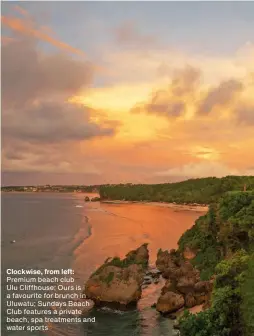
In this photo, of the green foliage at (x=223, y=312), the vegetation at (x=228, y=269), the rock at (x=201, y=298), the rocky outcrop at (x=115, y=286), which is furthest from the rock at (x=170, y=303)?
the green foliage at (x=223, y=312)

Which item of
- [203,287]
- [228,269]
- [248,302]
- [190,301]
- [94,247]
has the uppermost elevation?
[228,269]

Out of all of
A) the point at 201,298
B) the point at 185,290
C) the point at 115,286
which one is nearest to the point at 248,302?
the point at 201,298

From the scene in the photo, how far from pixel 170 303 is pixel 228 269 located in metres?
8.25

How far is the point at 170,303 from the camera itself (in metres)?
37.8

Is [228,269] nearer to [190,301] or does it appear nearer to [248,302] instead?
[248,302]

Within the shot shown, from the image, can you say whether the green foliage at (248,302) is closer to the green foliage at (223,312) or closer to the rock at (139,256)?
the green foliage at (223,312)

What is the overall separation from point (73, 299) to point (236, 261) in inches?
720

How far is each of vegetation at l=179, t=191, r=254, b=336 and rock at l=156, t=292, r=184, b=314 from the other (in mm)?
5064

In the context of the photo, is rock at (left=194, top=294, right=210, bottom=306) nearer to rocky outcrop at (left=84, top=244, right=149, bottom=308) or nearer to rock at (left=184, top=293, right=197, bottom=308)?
rock at (left=184, top=293, right=197, bottom=308)

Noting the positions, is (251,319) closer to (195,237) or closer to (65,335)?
(65,335)

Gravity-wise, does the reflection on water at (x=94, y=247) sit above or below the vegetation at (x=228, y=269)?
below

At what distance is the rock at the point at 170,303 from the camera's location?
37.8 metres

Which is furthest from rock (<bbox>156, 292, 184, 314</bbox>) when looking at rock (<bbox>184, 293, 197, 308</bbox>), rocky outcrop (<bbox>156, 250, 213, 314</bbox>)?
rock (<bbox>184, 293, 197, 308</bbox>)

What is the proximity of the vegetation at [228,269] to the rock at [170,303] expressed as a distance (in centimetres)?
506
